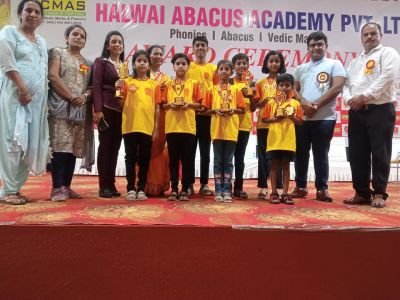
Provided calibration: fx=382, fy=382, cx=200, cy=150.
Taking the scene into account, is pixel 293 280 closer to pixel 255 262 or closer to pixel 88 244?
pixel 255 262

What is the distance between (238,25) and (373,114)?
2572 millimetres

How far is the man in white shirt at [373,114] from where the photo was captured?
2.80m

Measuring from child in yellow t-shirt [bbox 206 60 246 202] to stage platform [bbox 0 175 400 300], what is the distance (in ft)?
2.94

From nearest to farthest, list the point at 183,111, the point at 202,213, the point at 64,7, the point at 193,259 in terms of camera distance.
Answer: the point at 193,259
the point at 202,213
the point at 183,111
the point at 64,7

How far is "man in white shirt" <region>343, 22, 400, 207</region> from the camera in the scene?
2.80 metres

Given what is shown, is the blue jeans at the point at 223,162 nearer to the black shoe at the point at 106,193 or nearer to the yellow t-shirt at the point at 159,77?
the yellow t-shirt at the point at 159,77

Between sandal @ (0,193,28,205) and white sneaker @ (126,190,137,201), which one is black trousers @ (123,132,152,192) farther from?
sandal @ (0,193,28,205)

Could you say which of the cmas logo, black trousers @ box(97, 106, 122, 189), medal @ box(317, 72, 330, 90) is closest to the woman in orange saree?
black trousers @ box(97, 106, 122, 189)

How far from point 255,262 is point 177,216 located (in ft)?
1.74

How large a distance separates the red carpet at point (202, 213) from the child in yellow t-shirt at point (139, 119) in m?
0.22

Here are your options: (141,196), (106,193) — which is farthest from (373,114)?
(106,193)

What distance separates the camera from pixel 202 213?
2352mm

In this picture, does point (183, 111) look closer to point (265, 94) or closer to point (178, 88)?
point (178, 88)

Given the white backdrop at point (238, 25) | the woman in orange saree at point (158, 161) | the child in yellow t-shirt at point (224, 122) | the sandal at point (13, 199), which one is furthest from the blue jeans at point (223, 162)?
the white backdrop at point (238, 25)
